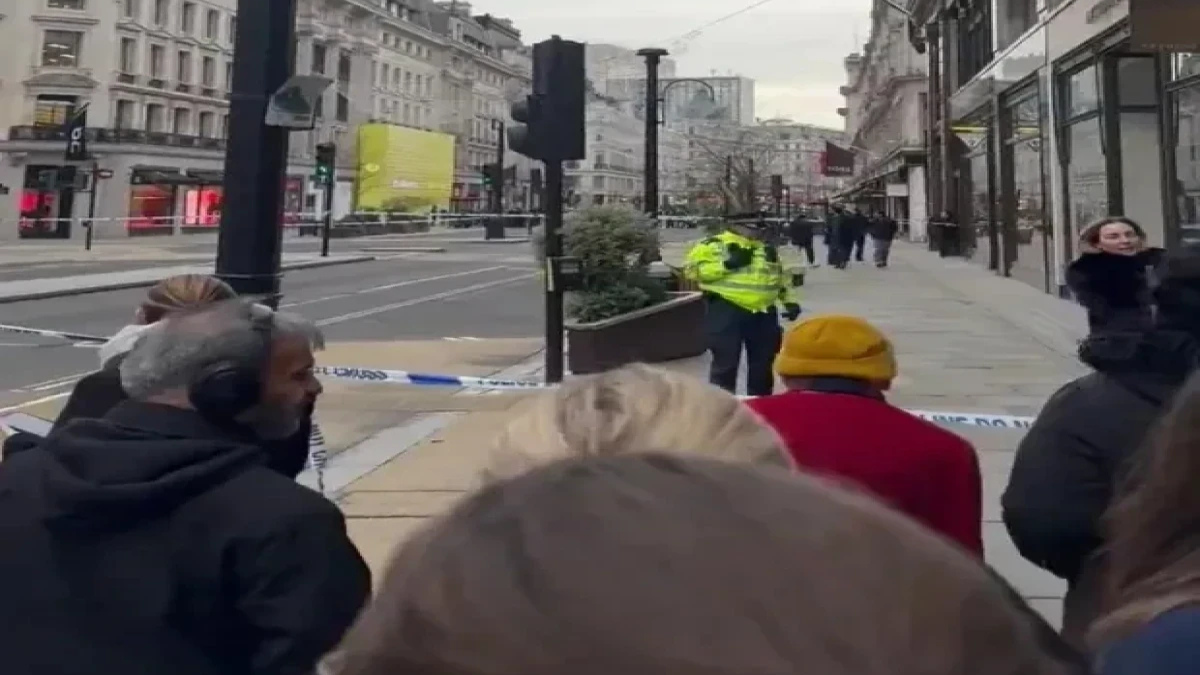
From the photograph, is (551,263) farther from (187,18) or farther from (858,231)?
(187,18)

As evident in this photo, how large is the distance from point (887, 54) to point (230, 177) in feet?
237

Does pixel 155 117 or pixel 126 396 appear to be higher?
pixel 126 396

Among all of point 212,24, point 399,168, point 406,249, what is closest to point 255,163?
point 406,249

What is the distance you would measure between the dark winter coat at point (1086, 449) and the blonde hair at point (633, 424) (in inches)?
69.9

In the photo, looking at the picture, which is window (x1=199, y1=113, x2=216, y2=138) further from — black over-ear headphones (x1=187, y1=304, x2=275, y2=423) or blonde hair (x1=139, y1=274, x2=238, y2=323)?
black over-ear headphones (x1=187, y1=304, x2=275, y2=423)

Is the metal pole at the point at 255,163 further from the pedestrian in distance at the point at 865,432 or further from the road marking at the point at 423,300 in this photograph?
the road marking at the point at 423,300

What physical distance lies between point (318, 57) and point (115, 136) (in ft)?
60.4

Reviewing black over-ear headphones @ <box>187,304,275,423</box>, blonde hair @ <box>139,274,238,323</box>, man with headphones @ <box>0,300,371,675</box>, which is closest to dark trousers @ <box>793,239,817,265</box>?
blonde hair @ <box>139,274,238,323</box>

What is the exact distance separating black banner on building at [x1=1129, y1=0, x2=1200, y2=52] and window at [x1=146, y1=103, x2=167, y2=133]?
73.0m

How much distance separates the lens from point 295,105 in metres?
5.55

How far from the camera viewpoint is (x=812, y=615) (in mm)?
855

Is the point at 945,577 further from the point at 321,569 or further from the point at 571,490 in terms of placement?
the point at 321,569

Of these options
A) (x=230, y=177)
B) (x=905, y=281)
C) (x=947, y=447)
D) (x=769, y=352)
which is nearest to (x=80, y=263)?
(x=905, y=281)

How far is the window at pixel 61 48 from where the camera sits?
7131 cm
